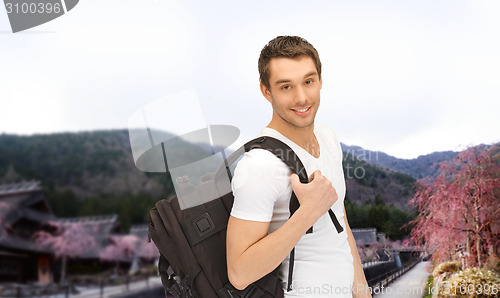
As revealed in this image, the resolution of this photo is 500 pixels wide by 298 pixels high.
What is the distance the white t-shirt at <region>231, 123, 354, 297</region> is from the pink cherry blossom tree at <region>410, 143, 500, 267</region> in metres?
3.04

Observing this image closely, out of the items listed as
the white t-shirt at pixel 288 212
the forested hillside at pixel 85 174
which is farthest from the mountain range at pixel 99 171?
the white t-shirt at pixel 288 212

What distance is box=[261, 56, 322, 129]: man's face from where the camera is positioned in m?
0.58

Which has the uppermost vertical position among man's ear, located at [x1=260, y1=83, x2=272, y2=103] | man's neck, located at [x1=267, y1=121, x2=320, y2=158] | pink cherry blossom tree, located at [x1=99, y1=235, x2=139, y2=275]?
man's ear, located at [x1=260, y1=83, x2=272, y2=103]

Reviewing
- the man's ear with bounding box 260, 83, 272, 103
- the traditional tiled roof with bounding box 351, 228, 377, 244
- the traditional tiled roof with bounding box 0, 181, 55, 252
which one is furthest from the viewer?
the traditional tiled roof with bounding box 0, 181, 55, 252

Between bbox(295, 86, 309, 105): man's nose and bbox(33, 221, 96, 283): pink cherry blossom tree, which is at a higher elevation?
bbox(295, 86, 309, 105): man's nose

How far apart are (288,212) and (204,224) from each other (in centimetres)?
12

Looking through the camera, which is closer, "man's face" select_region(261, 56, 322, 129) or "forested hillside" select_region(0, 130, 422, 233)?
"man's face" select_region(261, 56, 322, 129)

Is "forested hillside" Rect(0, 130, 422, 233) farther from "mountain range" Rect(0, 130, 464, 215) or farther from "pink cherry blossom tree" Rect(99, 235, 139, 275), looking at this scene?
"pink cherry blossom tree" Rect(99, 235, 139, 275)

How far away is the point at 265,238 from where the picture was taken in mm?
503

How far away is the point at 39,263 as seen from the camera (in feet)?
12.8

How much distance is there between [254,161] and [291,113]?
0.36 feet

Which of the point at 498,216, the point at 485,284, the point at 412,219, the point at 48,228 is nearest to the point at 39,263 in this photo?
the point at 48,228

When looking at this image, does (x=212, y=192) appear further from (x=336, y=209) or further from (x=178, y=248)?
(x=336, y=209)

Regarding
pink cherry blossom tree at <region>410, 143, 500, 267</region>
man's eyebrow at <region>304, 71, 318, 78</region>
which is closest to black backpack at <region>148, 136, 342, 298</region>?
man's eyebrow at <region>304, 71, 318, 78</region>
